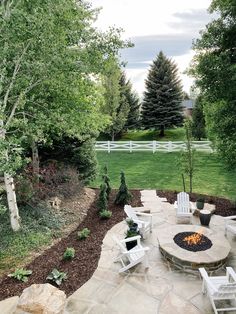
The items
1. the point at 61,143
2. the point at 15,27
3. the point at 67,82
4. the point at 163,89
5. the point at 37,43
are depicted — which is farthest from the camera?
the point at 163,89

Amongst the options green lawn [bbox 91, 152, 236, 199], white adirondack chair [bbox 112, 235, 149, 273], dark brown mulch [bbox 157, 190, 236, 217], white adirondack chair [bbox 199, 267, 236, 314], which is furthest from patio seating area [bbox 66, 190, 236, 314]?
green lawn [bbox 91, 152, 236, 199]

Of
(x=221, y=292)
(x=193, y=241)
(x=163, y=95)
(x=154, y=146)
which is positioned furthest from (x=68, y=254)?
(x=163, y=95)

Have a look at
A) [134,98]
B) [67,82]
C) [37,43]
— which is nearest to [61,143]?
[67,82]

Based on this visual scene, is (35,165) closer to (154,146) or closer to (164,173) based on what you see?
(164,173)

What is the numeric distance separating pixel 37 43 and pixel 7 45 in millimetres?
839

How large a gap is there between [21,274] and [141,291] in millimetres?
2852

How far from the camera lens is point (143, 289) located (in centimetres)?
619

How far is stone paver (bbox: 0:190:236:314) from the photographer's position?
18.4 feet

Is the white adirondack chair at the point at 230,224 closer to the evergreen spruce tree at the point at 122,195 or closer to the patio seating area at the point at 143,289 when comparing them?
the patio seating area at the point at 143,289

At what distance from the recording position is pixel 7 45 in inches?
281

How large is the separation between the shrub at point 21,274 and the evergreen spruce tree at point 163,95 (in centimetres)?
2204

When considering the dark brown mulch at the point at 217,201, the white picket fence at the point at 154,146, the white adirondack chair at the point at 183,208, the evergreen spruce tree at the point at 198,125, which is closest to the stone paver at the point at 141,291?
the white adirondack chair at the point at 183,208

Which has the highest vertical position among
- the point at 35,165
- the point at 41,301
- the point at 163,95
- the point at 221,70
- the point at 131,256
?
the point at 163,95

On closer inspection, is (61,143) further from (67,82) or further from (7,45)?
(7,45)
